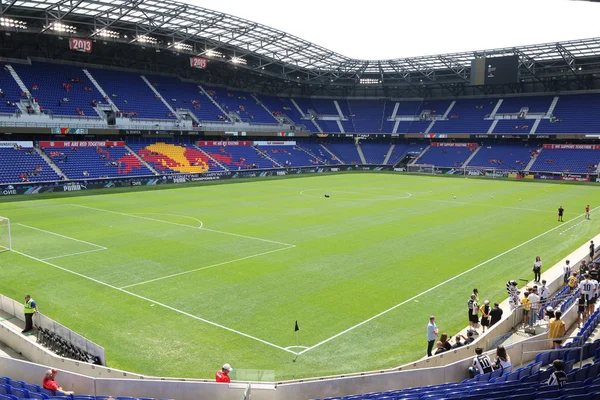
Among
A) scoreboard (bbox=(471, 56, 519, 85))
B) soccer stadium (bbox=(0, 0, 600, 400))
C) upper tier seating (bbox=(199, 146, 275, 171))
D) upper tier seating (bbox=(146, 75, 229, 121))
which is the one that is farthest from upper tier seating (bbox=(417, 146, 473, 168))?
upper tier seating (bbox=(146, 75, 229, 121))

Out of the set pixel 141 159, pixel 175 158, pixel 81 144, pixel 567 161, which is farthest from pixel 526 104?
pixel 81 144

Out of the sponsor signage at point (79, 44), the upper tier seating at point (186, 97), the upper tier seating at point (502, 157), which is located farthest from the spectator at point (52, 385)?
the upper tier seating at point (502, 157)

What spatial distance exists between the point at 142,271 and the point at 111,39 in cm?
4758

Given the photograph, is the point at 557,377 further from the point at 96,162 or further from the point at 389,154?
the point at 389,154

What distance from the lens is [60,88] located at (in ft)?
206

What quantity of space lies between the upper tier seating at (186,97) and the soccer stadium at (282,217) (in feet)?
1.20

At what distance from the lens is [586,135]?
7319 cm

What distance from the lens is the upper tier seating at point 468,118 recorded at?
8688 centimetres

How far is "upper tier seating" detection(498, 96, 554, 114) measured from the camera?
83.0 m

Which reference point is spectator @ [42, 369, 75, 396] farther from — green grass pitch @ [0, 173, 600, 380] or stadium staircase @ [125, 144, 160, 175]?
stadium staircase @ [125, 144, 160, 175]

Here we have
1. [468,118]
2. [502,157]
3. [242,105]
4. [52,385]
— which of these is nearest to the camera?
[52,385]

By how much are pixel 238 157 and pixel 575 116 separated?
56.6m

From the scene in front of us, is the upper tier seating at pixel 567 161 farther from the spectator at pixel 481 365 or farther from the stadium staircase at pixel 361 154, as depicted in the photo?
the spectator at pixel 481 365

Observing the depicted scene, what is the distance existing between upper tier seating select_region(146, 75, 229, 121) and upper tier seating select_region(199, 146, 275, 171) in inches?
210
